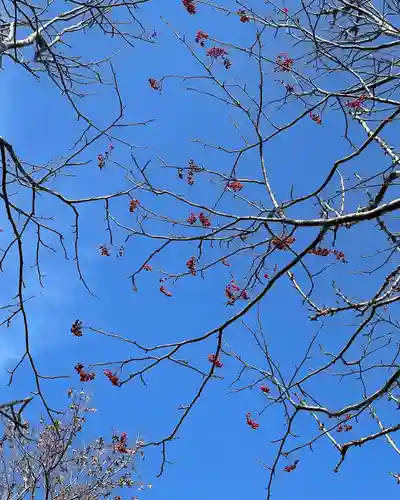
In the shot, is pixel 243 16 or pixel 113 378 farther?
pixel 243 16

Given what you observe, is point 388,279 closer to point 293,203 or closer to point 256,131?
point 293,203

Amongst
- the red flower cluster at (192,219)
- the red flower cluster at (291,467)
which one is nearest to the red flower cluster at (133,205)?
the red flower cluster at (192,219)

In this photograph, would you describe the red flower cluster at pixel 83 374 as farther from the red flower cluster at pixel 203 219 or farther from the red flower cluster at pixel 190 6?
the red flower cluster at pixel 190 6

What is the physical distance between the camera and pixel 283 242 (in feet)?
9.16

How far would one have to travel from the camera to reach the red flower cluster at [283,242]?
111 inches

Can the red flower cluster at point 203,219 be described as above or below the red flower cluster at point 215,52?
below

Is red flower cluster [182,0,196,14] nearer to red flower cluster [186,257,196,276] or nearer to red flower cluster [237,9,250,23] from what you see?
red flower cluster [237,9,250,23]

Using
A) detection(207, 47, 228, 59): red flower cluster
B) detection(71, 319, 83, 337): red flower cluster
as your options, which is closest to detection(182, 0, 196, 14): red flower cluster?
detection(207, 47, 228, 59): red flower cluster

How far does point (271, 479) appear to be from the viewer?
2793 mm

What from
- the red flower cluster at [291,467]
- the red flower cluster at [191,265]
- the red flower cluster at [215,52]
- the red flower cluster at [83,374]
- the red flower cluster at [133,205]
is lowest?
the red flower cluster at [291,467]

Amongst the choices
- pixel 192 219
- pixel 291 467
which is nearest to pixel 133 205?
pixel 192 219

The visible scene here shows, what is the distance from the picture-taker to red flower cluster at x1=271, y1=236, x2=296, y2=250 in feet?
9.28

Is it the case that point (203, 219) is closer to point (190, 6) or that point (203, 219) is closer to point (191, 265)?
point (191, 265)

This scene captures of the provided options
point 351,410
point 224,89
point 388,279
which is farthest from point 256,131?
point 351,410
